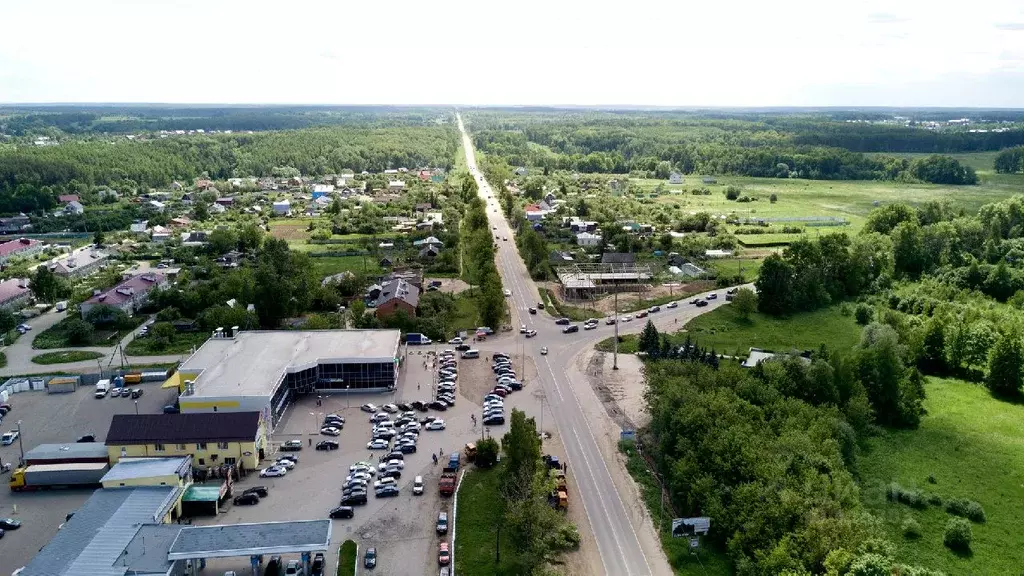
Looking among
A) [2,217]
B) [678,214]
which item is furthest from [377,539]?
→ [2,217]

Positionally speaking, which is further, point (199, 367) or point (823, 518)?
point (199, 367)

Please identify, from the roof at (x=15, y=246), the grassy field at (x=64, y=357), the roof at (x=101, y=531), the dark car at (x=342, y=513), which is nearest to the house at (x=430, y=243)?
the grassy field at (x=64, y=357)

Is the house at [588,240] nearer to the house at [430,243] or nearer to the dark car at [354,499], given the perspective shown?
the house at [430,243]

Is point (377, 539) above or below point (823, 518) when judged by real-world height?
below

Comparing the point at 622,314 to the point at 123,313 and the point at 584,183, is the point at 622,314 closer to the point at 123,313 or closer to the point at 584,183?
the point at 123,313

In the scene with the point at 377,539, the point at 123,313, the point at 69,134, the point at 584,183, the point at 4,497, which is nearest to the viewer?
the point at 377,539

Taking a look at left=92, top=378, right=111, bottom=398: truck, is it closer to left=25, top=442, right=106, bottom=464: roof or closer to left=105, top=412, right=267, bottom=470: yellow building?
Result: left=25, top=442, right=106, bottom=464: roof

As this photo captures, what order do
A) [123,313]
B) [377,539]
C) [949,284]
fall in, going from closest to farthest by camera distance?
[377,539], [123,313], [949,284]
